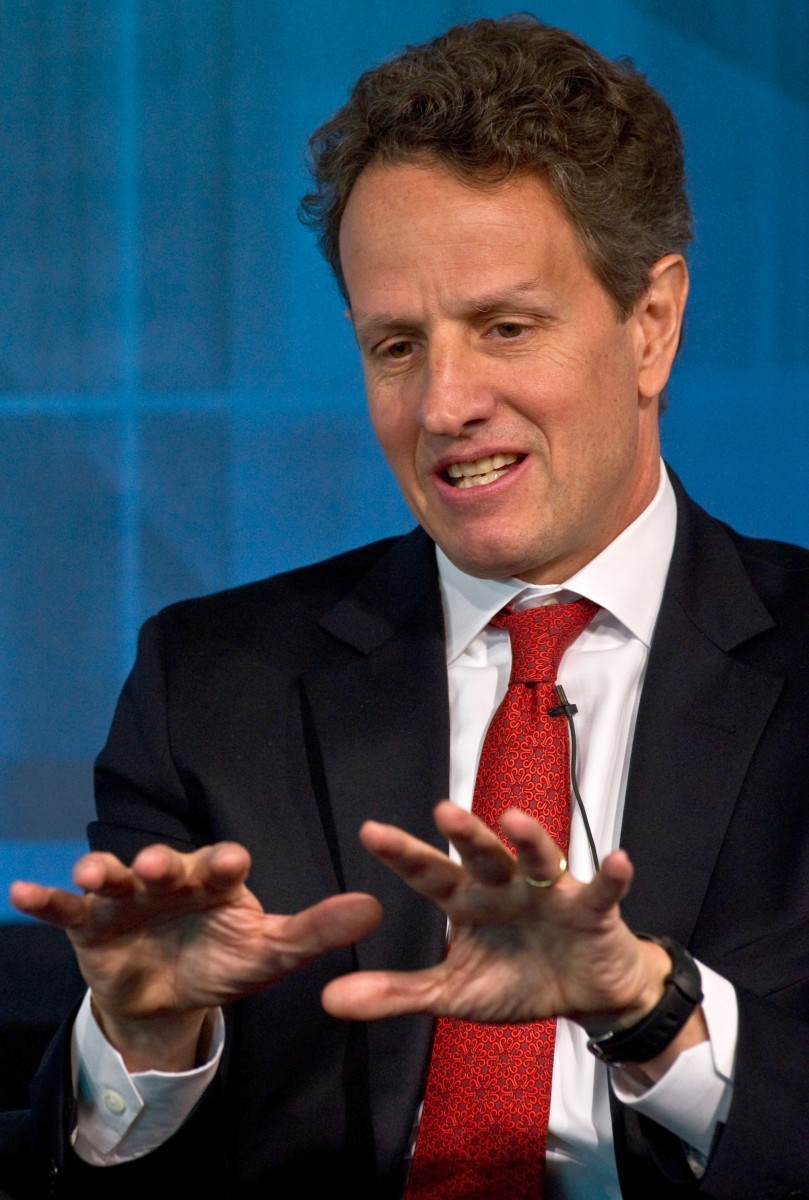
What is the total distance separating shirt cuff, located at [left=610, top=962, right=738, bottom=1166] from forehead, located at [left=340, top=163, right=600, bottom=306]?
825 millimetres

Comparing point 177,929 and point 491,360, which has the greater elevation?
point 491,360

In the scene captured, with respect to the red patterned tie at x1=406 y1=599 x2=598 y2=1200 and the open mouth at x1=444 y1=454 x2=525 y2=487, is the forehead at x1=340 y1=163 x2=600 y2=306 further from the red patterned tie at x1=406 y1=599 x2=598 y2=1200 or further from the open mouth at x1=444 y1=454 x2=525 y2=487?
the red patterned tie at x1=406 y1=599 x2=598 y2=1200

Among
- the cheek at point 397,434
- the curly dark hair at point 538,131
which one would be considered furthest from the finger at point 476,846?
the curly dark hair at point 538,131

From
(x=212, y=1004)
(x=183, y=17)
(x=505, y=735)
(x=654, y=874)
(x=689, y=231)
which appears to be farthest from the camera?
(x=183, y=17)

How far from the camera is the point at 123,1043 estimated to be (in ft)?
5.08

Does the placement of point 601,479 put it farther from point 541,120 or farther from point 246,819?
point 246,819

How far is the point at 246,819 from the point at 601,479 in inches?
23.2

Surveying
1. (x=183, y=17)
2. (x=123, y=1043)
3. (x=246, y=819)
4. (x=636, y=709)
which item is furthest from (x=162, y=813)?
(x=183, y=17)

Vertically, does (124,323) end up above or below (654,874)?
above

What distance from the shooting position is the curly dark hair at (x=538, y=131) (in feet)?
6.03

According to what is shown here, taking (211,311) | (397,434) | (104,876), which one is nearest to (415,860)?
(104,876)

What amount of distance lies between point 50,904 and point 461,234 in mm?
916

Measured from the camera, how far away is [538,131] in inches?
72.6

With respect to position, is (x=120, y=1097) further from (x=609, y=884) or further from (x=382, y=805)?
(x=609, y=884)
